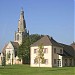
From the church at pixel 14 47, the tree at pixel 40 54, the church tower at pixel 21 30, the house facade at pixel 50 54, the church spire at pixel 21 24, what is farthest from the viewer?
the church spire at pixel 21 24

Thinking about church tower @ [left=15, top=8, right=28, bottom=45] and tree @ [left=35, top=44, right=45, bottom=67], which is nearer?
tree @ [left=35, top=44, right=45, bottom=67]

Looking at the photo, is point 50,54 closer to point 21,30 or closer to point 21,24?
point 21,30

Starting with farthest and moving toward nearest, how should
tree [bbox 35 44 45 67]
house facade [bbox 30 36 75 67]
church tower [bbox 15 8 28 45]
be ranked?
church tower [bbox 15 8 28 45] < house facade [bbox 30 36 75 67] < tree [bbox 35 44 45 67]

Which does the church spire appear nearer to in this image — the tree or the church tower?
the church tower

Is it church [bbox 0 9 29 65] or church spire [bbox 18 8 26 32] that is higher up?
church spire [bbox 18 8 26 32]

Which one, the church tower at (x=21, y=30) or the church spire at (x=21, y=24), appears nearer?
the church tower at (x=21, y=30)

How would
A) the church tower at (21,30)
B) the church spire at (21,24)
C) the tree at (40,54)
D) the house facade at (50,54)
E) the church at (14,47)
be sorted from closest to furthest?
the tree at (40,54), the house facade at (50,54), the church at (14,47), the church tower at (21,30), the church spire at (21,24)

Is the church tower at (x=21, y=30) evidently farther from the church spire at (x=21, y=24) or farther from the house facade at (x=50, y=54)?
the house facade at (x=50, y=54)

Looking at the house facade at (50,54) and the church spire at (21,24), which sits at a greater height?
the church spire at (21,24)

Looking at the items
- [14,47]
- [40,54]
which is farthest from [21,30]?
[40,54]

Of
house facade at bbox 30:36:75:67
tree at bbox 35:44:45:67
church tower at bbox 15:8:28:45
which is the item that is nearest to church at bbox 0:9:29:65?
church tower at bbox 15:8:28:45

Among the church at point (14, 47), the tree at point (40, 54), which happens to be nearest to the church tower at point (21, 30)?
the church at point (14, 47)

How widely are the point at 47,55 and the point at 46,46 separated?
2.34 m

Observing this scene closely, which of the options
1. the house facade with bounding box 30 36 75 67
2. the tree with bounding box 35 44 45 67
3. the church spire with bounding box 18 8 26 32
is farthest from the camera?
the church spire with bounding box 18 8 26 32
